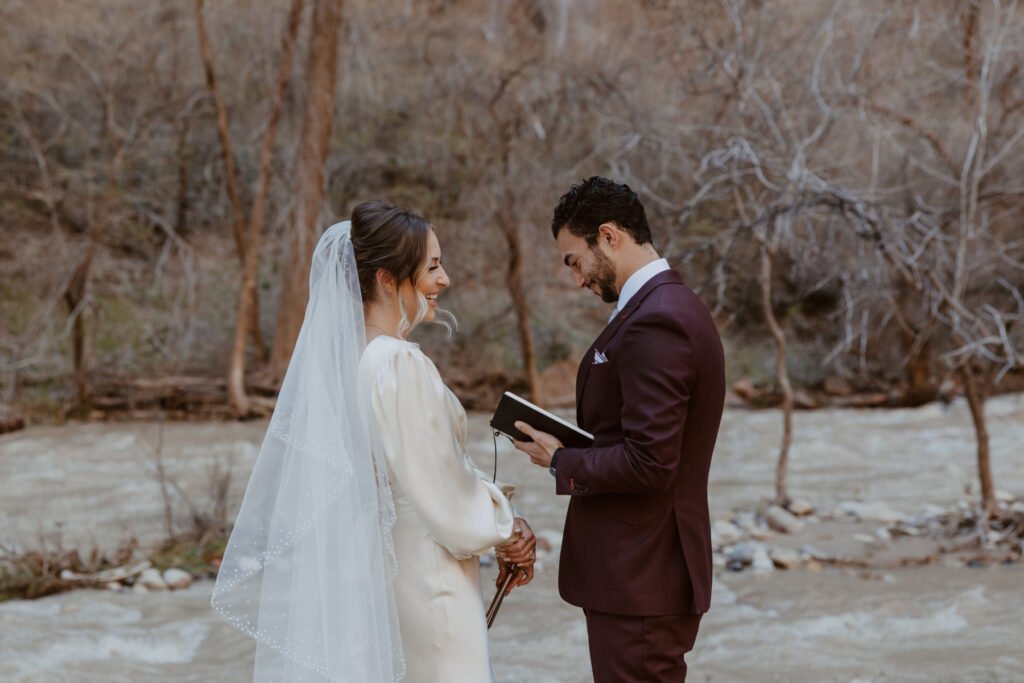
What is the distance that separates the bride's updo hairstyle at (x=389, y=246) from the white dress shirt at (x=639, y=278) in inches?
19.1

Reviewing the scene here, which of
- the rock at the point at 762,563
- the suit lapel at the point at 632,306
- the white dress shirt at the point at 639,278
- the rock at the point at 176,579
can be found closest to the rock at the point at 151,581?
the rock at the point at 176,579

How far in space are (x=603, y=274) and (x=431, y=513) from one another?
0.76m

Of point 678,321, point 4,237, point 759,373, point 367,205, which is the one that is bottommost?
point 759,373

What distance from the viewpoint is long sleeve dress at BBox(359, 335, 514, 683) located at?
99.3 inches

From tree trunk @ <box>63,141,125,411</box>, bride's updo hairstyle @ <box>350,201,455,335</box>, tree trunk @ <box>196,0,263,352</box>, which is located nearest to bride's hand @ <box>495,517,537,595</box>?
bride's updo hairstyle @ <box>350,201,455,335</box>

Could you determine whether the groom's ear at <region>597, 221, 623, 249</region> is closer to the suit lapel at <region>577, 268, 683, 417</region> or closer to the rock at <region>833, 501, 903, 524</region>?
the suit lapel at <region>577, 268, 683, 417</region>

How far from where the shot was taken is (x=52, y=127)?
1747cm

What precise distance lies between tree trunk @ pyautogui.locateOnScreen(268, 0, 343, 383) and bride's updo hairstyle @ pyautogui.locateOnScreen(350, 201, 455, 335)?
10156mm

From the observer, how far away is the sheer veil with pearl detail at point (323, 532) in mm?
2551

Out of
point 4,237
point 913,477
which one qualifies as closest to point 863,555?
point 913,477

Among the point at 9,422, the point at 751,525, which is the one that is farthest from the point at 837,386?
the point at 9,422

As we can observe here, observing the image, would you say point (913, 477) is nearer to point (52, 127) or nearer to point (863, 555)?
point (863, 555)

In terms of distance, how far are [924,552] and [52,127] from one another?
16.1 metres

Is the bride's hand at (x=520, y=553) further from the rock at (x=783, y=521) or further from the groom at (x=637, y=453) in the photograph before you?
the rock at (x=783, y=521)
